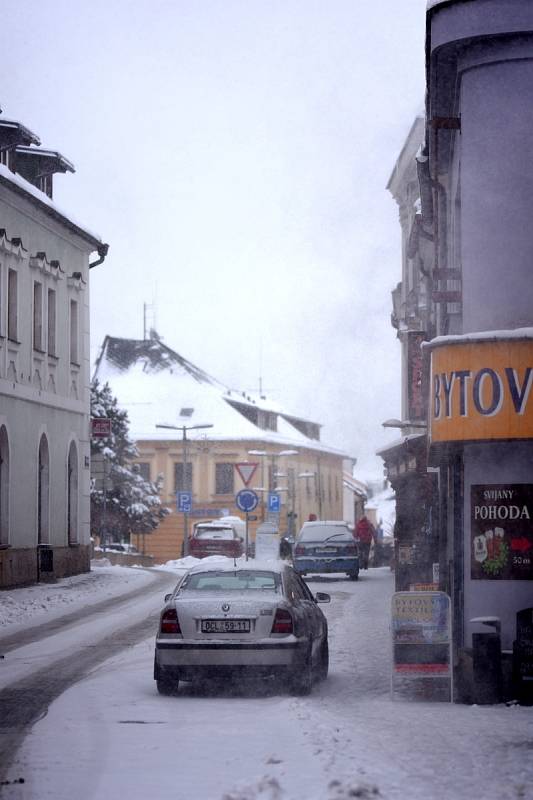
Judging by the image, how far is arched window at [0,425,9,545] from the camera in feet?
109

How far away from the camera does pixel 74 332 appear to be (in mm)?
39938

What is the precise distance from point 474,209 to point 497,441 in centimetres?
251

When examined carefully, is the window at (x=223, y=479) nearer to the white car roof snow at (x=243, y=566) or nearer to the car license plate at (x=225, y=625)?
the white car roof snow at (x=243, y=566)

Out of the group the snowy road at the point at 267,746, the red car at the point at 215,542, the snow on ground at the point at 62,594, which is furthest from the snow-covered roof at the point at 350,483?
the snowy road at the point at 267,746

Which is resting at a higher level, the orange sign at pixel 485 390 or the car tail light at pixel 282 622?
the orange sign at pixel 485 390

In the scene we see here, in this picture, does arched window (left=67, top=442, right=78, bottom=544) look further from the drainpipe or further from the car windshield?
the car windshield

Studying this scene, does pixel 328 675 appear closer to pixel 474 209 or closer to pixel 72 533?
pixel 474 209

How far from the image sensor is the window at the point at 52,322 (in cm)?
3741

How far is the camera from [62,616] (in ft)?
83.1

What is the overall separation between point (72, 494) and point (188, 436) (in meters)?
58.5

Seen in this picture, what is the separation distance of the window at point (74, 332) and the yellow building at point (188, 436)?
53.6 m

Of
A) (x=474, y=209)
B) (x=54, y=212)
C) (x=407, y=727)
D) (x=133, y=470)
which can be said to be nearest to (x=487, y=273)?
(x=474, y=209)

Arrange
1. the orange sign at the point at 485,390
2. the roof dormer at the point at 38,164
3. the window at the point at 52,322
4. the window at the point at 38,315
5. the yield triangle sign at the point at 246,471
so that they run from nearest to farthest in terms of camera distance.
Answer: the orange sign at the point at 485,390 < the window at the point at 38,315 < the window at the point at 52,322 < the roof dormer at the point at 38,164 < the yield triangle sign at the point at 246,471

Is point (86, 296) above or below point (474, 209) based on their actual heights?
above
